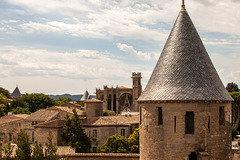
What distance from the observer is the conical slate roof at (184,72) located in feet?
51.7

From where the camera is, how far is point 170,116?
15641 millimetres

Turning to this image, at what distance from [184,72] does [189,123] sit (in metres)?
2.90

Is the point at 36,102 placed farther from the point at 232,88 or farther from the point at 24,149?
the point at 24,149

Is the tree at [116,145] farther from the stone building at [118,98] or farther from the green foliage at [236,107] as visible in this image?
the stone building at [118,98]

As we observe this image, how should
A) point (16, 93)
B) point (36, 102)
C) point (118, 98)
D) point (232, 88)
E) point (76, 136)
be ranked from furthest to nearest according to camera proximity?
point (16, 93) < point (118, 98) < point (36, 102) < point (232, 88) < point (76, 136)

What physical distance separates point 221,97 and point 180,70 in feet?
8.96

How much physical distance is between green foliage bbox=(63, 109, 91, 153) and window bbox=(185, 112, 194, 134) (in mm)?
26789

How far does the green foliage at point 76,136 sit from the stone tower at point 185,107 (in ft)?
82.8

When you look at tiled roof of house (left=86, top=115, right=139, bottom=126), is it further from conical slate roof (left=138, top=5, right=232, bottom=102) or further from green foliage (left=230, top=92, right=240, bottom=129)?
green foliage (left=230, top=92, right=240, bottom=129)

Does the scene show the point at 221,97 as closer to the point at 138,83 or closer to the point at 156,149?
the point at 156,149

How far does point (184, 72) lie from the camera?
641 inches

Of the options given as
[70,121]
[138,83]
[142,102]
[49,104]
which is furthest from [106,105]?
[142,102]

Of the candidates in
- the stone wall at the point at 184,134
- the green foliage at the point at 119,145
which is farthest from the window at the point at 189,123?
the green foliage at the point at 119,145

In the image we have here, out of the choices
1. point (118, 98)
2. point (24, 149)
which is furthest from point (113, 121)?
point (118, 98)
